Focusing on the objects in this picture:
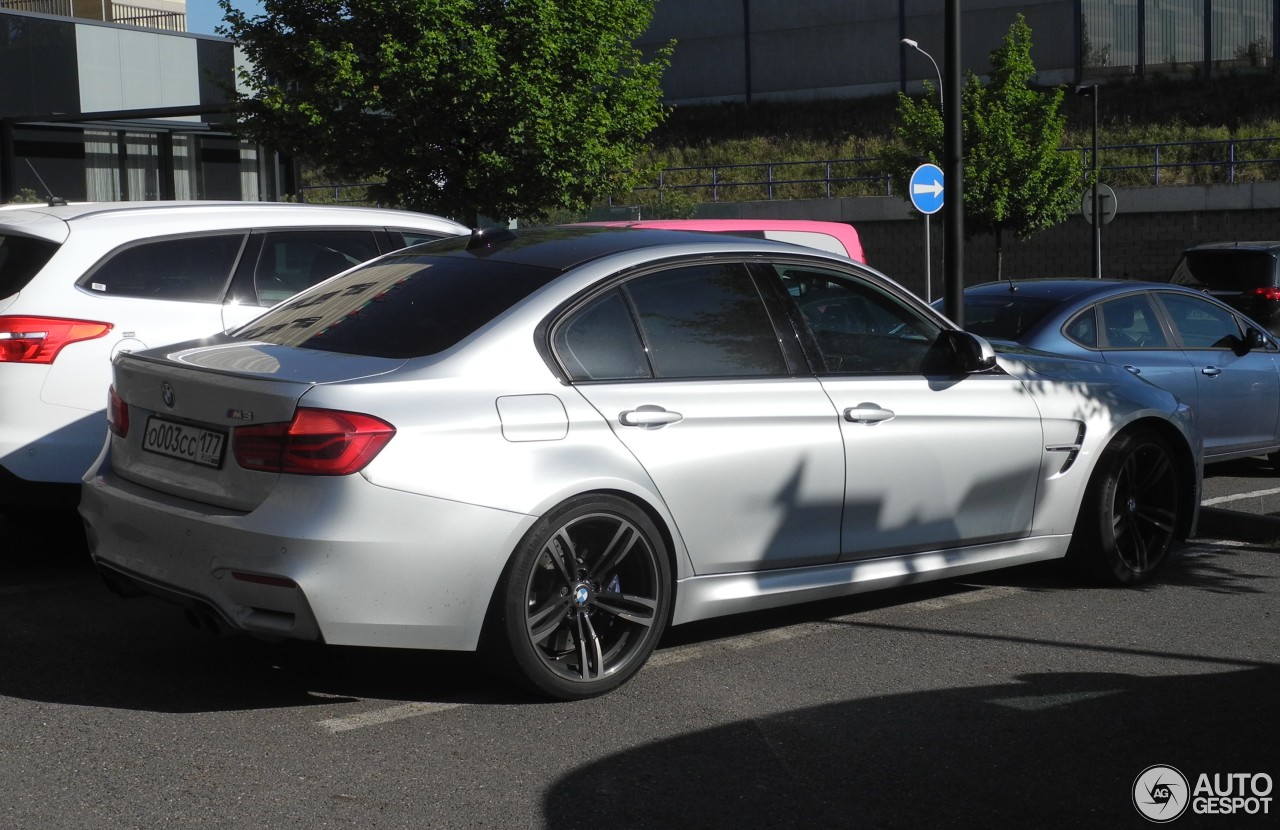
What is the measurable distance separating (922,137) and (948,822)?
31.3 m

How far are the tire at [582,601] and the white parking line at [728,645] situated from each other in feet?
1.03

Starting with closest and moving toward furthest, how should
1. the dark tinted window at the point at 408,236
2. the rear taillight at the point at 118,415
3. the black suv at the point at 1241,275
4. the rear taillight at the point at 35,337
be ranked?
1. the rear taillight at the point at 118,415
2. the rear taillight at the point at 35,337
3. the dark tinted window at the point at 408,236
4. the black suv at the point at 1241,275

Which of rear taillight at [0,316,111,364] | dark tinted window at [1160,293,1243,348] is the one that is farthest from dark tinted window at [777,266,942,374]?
dark tinted window at [1160,293,1243,348]

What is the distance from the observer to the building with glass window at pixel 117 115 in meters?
27.6

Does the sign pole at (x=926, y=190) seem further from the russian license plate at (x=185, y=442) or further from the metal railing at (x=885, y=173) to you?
the metal railing at (x=885, y=173)

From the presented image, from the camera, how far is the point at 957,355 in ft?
19.7

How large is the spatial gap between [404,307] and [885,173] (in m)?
36.4

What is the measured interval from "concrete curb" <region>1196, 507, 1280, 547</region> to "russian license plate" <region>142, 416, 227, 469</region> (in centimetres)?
552

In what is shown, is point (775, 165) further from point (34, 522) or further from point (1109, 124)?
point (34, 522)

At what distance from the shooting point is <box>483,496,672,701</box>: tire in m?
4.77

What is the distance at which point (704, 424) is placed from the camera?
5203mm

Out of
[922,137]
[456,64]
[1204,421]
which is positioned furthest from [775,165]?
[1204,421]

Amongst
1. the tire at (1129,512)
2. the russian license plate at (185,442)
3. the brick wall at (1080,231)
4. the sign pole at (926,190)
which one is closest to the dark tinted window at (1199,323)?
the tire at (1129,512)

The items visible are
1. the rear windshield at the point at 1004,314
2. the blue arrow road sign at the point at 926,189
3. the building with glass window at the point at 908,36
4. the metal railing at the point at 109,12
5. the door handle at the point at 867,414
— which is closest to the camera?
the door handle at the point at 867,414
